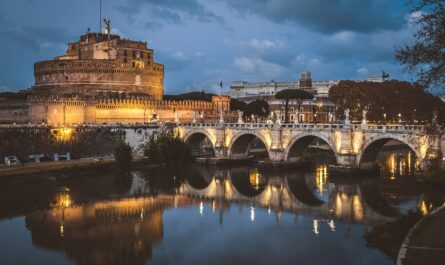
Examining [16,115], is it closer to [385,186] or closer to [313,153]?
[313,153]

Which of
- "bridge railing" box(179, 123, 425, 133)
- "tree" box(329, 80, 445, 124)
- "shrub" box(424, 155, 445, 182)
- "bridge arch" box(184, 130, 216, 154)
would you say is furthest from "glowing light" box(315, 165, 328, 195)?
"tree" box(329, 80, 445, 124)

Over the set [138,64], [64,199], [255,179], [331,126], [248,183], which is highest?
[138,64]

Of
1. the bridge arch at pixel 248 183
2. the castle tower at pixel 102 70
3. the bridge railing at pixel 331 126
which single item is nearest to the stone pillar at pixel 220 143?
the bridge railing at pixel 331 126

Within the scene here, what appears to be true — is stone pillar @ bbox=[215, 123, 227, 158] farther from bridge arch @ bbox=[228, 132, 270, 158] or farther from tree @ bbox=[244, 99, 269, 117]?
tree @ bbox=[244, 99, 269, 117]

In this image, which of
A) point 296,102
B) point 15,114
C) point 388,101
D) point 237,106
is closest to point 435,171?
point 388,101

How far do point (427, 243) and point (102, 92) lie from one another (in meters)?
52.3

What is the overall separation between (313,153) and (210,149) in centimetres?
996

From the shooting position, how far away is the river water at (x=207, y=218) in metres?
19.4

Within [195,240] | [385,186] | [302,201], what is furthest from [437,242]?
[385,186]

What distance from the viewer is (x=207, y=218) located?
84.7 ft

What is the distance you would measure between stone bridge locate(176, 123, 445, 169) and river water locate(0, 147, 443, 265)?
203 cm

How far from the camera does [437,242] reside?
1512cm

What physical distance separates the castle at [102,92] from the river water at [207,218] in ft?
60.2

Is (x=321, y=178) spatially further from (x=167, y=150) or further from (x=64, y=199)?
(x=64, y=199)
